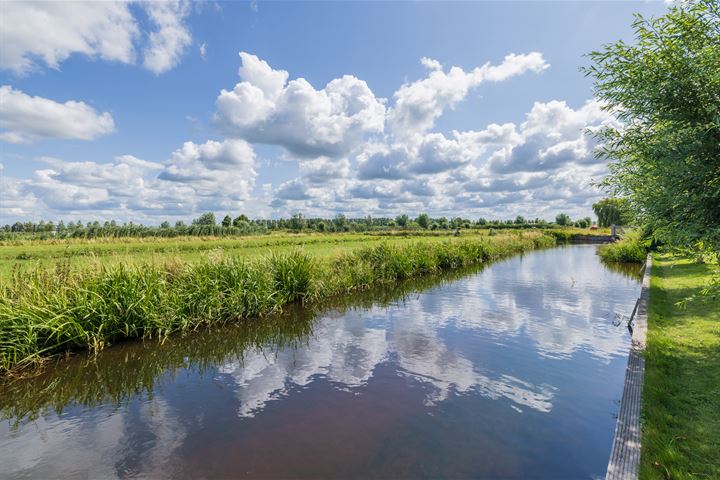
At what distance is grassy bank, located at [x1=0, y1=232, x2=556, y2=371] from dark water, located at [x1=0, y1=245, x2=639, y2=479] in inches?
→ 27.5

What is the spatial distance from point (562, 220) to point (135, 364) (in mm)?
121422

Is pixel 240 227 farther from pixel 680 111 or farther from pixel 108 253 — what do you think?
pixel 680 111

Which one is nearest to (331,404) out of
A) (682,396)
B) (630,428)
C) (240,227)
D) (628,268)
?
(630,428)

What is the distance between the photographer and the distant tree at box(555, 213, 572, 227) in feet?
349

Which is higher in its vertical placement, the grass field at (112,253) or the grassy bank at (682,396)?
the grass field at (112,253)

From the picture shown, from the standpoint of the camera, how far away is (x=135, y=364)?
27.9ft

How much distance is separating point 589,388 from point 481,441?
348 cm

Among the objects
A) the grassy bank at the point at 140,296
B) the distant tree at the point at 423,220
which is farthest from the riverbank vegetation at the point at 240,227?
the grassy bank at the point at 140,296

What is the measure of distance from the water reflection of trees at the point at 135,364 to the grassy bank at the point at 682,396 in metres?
8.11

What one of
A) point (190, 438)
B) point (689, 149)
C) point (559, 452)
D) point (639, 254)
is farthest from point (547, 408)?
→ point (639, 254)

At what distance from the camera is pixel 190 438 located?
18.3 feet

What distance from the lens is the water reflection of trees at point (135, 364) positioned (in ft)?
22.4

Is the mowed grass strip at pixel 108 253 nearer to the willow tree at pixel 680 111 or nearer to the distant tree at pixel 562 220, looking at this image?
the willow tree at pixel 680 111

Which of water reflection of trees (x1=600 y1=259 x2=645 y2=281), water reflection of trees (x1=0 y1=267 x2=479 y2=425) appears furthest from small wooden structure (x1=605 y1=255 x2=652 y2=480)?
water reflection of trees (x1=600 y1=259 x2=645 y2=281)
